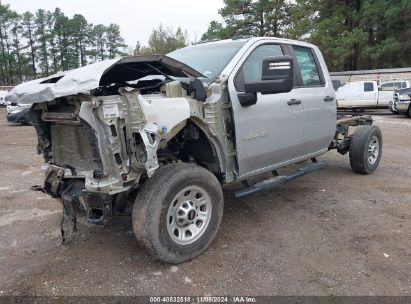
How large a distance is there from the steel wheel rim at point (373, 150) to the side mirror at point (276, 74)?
3542 millimetres

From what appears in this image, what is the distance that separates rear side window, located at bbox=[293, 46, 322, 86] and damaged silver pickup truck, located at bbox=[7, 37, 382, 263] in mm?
171

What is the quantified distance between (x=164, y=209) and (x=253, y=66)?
199 centimetres

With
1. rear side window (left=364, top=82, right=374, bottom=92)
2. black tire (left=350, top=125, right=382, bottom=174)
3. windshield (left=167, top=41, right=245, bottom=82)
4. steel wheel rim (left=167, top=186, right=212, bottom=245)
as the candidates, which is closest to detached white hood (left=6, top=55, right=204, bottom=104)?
windshield (left=167, top=41, right=245, bottom=82)

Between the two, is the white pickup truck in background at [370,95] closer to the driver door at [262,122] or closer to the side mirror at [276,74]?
the driver door at [262,122]

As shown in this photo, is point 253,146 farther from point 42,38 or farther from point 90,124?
point 42,38

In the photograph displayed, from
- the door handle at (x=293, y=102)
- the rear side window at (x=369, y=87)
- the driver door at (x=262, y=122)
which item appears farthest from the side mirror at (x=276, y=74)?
the rear side window at (x=369, y=87)

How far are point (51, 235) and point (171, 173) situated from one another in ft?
5.94

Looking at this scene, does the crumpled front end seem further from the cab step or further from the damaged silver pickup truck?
the cab step

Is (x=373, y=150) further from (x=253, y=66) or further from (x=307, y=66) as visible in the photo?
(x=253, y=66)

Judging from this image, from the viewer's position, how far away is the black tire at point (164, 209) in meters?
3.34

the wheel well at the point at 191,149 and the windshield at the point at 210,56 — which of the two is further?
the windshield at the point at 210,56

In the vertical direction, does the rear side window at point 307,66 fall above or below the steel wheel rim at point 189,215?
above

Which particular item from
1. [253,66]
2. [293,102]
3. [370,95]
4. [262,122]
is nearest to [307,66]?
[293,102]

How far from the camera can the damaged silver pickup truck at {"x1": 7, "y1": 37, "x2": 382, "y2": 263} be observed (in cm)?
328
